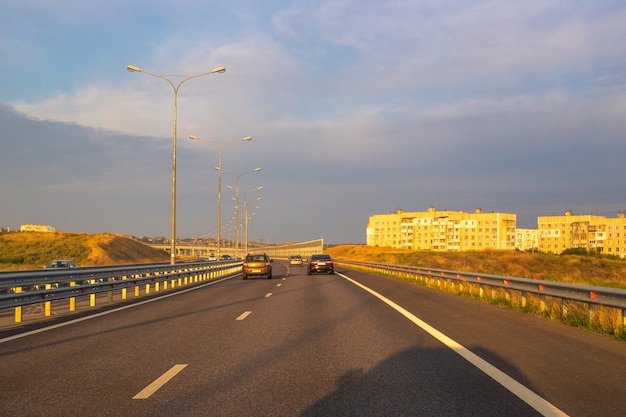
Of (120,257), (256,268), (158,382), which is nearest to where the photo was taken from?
(158,382)

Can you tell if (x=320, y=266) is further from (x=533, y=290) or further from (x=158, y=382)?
(x=158, y=382)

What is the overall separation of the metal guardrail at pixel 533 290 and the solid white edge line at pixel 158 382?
758cm

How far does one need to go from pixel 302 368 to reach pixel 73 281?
1145cm

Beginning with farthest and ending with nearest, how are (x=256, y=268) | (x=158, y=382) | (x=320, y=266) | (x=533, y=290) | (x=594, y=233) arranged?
(x=594, y=233) < (x=320, y=266) < (x=256, y=268) < (x=533, y=290) < (x=158, y=382)

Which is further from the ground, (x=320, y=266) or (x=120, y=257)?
(x=320, y=266)

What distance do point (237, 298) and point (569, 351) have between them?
44.4 feet

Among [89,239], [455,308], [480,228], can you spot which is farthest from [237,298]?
[480,228]

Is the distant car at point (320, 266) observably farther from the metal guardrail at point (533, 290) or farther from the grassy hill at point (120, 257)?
the grassy hill at point (120, 257)

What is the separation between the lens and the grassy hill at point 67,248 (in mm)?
78594

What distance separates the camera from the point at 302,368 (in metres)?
8.45

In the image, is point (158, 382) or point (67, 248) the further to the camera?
point (67, 248)

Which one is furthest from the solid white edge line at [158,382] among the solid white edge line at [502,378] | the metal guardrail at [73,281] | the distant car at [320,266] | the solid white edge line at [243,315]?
the distant car at [320,266]

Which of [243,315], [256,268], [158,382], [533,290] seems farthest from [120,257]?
[158,382]

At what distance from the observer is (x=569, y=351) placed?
390 inches
